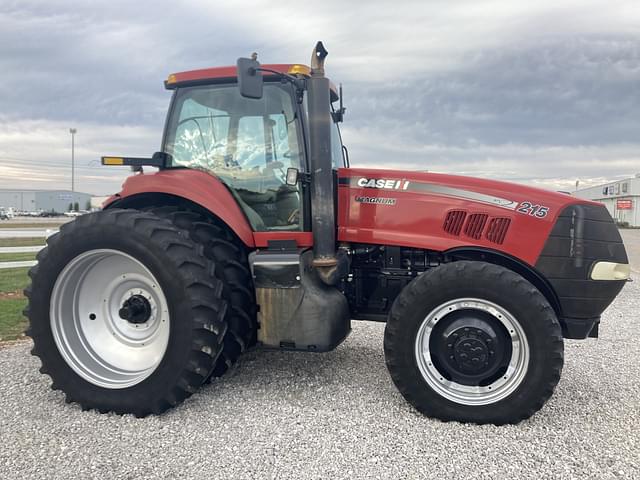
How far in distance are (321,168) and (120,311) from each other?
6.18 ft

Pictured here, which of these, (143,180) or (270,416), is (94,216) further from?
(270,416)

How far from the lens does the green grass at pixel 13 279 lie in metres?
8.96

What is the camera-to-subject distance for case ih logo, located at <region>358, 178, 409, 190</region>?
13.2 feet

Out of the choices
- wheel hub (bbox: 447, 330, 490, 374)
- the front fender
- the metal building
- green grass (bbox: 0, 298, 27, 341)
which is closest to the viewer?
wheel hub (bbox: 447, 330, 490, 374)

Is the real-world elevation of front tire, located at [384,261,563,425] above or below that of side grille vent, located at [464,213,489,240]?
below

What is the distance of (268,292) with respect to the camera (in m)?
3.91

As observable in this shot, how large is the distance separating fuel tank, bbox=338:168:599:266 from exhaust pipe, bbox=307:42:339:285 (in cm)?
28

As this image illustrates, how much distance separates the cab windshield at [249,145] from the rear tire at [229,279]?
0.33 metres

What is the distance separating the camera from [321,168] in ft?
12.6

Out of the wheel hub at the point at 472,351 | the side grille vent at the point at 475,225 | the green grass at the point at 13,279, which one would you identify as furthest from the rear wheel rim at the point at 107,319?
the green grass at the point at 13,279

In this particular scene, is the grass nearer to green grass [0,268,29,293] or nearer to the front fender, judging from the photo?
green grass [0,268,29,293]

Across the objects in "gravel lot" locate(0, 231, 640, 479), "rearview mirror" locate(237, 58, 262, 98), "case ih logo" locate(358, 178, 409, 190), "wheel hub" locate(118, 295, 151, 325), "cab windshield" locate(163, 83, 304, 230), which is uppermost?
"rearview mirror" locate(237, 58, 262, 98)

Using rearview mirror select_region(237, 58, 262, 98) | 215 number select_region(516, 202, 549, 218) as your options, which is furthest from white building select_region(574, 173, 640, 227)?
rearview mirror select_region(237, 58, 262, 98)

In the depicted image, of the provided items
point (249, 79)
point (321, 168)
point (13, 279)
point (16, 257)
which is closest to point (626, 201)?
point (16, 257)
